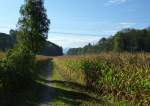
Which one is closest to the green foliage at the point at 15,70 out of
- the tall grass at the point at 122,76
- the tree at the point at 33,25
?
the tall grass at the point at 122,76

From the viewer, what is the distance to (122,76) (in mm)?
19906

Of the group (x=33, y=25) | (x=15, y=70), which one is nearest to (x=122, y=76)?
(x=15, y=70)

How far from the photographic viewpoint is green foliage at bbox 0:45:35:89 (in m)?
19.8

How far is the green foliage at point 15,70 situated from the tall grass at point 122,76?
490 cm

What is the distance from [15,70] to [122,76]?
6.64m

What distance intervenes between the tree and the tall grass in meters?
18.3

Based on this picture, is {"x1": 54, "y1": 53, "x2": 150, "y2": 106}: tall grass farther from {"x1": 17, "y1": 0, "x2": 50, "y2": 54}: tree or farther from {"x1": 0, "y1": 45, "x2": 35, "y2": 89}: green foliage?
{"x1": 17, "y1": 0, "x2": 50, "y2": 54}: tree

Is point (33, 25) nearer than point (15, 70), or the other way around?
point (15, 70)

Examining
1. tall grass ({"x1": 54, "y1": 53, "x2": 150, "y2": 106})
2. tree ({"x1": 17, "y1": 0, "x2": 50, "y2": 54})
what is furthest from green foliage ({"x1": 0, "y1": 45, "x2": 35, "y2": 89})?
tree ({"x1": 17, "y1": 0, "x2": 50, "y2": 54})

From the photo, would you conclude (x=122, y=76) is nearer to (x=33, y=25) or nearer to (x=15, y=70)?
(x=15, y=70)

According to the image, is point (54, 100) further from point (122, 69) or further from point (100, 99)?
point (122, 69)

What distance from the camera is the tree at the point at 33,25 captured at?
150 feet

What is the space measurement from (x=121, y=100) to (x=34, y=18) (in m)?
29.2

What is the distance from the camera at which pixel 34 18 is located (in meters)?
46.1
